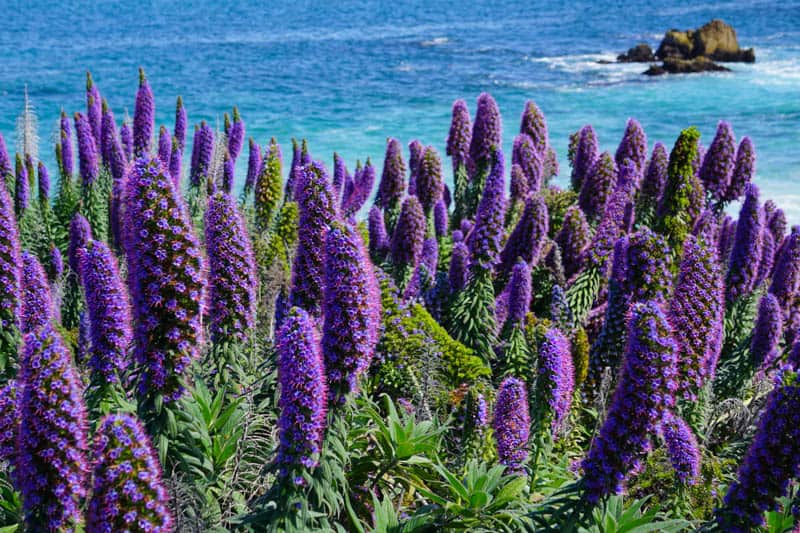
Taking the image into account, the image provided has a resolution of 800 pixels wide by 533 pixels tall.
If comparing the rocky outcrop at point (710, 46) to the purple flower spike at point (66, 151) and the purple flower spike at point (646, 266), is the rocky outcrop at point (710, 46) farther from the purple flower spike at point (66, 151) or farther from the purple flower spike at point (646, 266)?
the purple flower spike at point (646, 266)

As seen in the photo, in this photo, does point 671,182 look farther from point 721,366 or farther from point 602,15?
point 602,15

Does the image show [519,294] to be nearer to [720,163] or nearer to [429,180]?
[429,180]

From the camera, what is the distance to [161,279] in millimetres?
4746

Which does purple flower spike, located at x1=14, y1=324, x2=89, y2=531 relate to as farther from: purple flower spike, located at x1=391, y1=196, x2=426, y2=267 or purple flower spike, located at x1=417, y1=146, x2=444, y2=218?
purple flower spike, located at x1=417, y1=146, x2=444, y2=218

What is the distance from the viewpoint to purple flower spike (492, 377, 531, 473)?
5867mm

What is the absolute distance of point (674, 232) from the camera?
30.9 feet

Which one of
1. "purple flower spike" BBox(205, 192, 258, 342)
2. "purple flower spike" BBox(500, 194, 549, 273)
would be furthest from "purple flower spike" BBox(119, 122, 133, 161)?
"purple flower spike" BBox(205, 192, 258, 342)

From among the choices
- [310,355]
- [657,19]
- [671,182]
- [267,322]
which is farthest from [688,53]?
[310,355]

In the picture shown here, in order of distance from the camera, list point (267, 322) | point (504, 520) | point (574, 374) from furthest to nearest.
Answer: point (267, 322) < point (574, 374) < point (504, 520)

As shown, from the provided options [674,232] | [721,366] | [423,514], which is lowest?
[721,366]

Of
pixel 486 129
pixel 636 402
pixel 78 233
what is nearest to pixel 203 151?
pixel 78 233

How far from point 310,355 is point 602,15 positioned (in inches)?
3216

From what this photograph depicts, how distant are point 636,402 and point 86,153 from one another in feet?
32.7

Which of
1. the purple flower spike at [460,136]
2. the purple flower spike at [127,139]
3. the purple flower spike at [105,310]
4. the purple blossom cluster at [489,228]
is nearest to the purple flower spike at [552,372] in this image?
the purple flower spike at [105,310]
